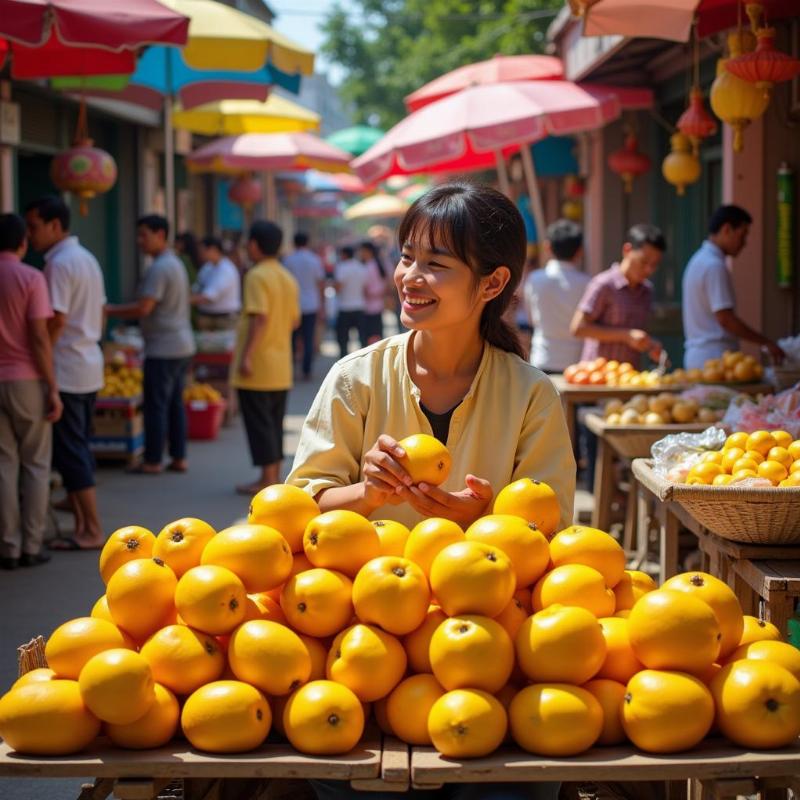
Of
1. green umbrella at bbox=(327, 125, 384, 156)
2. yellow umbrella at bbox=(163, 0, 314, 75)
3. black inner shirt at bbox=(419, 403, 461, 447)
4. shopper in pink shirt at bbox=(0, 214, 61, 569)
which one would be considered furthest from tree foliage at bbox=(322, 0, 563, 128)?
black inner shirt at bbox=(419, 403, 461, 447)

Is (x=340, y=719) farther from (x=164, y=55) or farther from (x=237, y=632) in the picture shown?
(x=164, y=55)

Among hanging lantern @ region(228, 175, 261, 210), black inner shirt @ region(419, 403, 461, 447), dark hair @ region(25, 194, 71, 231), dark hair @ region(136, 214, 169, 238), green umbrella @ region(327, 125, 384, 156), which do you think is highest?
green umbrella @ region(327, 125, 384, 156)

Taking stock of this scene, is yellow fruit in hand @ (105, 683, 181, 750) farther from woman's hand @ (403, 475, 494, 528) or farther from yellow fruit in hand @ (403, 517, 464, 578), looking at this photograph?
woman's hand @ (403, 475, 494, 528)

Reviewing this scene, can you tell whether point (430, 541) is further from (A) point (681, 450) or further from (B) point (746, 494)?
(A) point (681, 450)

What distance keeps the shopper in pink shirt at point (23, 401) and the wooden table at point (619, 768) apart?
5.18m

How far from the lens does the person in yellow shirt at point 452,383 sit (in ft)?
10.4

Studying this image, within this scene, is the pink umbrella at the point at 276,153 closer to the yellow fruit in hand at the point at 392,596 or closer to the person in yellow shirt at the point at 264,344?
the person in yellow shirt at the point at 264,344

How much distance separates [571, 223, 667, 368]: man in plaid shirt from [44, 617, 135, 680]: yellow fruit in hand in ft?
19.9

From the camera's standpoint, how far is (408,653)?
258cm

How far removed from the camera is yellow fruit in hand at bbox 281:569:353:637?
8.51 feet

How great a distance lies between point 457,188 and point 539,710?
142 cm

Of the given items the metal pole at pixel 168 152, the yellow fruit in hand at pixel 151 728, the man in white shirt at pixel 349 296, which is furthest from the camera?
the man in white shirt at pixel 349 296

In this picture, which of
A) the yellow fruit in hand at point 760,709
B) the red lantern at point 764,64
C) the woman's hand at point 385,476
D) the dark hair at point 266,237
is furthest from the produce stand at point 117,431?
the yellow fruit in hand at point 760,709

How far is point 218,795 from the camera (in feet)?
10.1
